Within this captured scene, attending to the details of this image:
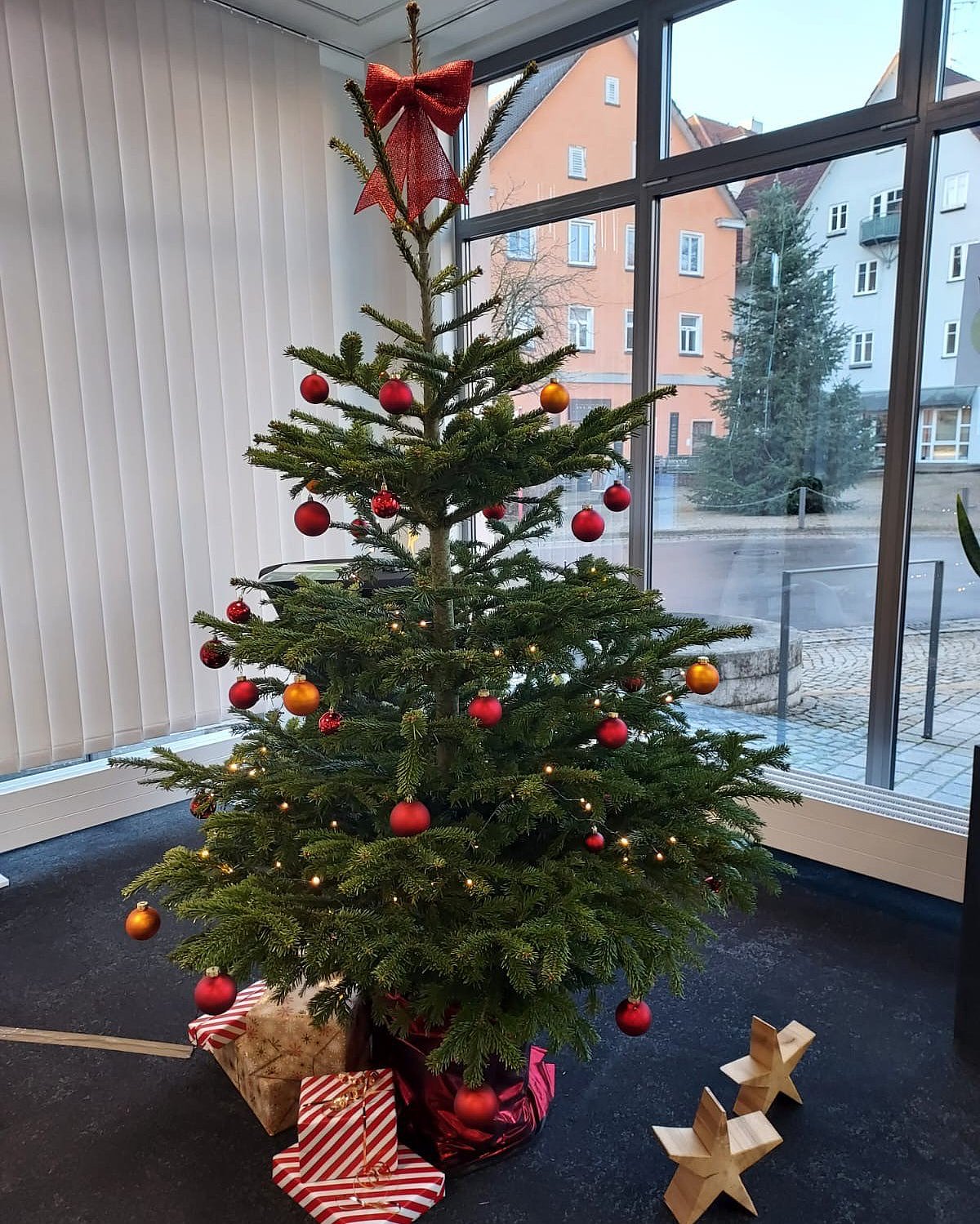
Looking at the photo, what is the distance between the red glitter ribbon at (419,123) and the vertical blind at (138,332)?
5.56ft

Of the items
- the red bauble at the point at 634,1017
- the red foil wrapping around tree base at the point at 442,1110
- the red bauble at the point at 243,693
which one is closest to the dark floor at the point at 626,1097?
the red foil wrapping around tree base at the point at 442,1110

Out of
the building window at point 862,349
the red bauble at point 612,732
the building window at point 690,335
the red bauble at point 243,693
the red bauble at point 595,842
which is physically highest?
the building window at point 690,335

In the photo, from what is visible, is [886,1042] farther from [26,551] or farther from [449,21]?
[449,21]

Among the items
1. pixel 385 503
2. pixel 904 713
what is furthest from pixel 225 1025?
pixel 904 713

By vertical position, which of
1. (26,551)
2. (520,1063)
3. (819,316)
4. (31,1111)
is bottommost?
(31,1111)

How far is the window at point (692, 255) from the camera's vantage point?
283 centimetres

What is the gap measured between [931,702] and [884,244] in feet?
4.41

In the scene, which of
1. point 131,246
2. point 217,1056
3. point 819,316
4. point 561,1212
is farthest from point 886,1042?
point 131,246

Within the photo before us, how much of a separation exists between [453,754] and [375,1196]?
0.76 meters

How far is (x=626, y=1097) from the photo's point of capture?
172cm

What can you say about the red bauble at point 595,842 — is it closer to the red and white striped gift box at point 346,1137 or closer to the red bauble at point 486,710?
the red bauble at point 486,710

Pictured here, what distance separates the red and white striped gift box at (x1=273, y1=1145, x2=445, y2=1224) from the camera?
4.67ft

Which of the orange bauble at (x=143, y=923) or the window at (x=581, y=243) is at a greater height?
the window at (x=581, y=243)

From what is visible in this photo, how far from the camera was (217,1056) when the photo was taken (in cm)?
183
